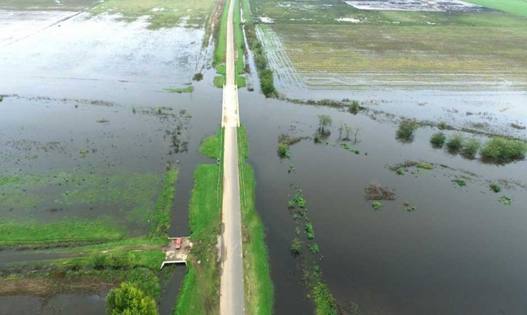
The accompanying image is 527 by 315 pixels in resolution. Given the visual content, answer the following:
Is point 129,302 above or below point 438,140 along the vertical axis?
below

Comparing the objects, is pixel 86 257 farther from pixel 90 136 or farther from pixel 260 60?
pixel 260 60

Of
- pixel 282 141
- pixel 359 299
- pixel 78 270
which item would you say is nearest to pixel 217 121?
pixel 282 141

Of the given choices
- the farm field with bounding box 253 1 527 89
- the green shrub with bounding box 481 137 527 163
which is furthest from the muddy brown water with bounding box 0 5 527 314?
the farm field with bounding box 253 1 527 89

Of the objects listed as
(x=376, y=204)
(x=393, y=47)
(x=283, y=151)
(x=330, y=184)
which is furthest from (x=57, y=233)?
(x=393, y=47)

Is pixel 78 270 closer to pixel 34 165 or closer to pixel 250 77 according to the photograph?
pixel 34 165

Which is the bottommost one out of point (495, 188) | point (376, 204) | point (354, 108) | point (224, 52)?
point (376, 204)

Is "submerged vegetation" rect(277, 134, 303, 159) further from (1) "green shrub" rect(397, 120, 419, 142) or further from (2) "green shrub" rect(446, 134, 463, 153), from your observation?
(2) "green shrub" rect(446, 134, 463, 153)
